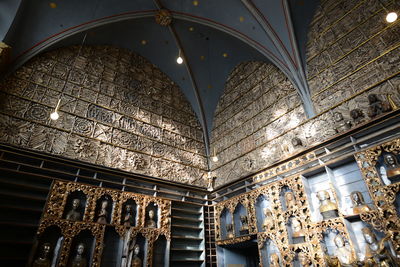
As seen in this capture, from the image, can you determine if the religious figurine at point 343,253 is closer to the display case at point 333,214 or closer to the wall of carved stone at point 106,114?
the display case at point 333,214

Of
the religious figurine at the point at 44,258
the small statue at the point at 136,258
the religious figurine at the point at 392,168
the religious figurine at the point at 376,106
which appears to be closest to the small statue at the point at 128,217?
the small statue at the point at 136,258

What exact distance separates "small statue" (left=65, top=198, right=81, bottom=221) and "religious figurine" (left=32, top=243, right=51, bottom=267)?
0.89 meters

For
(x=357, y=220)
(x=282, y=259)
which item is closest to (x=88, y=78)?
(x=282, y=259)

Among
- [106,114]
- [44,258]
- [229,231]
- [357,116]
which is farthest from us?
[106,114]

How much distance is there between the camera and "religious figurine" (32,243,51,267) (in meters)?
6.41

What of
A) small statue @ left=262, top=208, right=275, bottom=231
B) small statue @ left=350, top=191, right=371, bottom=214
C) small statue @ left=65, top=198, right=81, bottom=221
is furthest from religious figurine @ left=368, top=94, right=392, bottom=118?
small statue @ left=65, top=198, right=81, bottom=221

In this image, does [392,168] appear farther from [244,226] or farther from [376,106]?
[244,226]

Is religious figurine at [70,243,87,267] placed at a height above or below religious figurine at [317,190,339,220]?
below

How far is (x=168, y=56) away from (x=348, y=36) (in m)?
8.15

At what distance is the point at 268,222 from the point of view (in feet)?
25.6

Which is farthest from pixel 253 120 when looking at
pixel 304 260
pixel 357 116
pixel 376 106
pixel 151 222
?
pixel 151 222

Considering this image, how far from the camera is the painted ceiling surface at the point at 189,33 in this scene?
8960mm

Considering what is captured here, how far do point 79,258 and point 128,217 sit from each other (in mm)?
1827

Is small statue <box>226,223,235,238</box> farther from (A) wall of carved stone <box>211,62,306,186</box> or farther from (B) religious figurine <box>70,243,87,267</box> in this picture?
(B) religious figurine <box>70,243,87,267</box>
